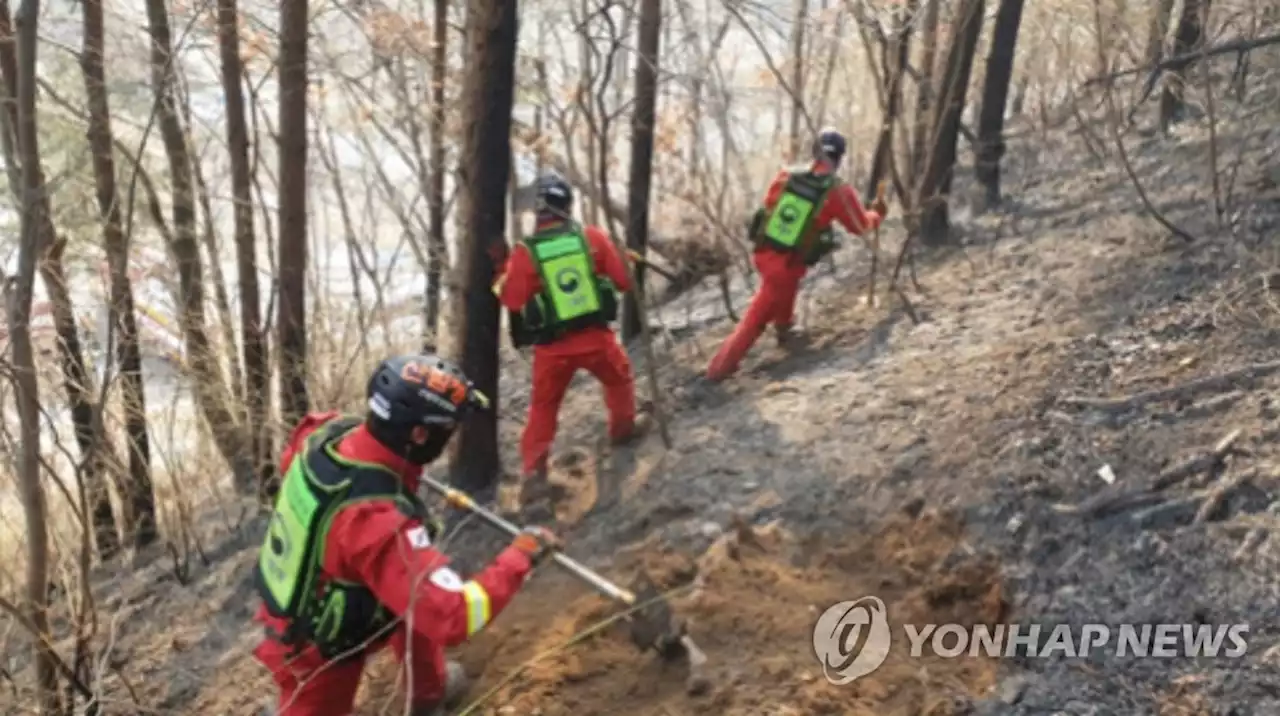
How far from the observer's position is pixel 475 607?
11.4 ft

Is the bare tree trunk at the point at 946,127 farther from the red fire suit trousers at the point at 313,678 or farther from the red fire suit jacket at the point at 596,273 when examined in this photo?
the red fire suit trousers at the point at 313,678

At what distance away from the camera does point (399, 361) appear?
12.6 ft

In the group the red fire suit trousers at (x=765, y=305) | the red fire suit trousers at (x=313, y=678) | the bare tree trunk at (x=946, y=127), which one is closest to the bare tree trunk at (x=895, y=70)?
the bare tree trunk at (x=946, y=127)

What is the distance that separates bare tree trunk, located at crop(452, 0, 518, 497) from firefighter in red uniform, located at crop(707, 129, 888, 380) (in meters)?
2.16

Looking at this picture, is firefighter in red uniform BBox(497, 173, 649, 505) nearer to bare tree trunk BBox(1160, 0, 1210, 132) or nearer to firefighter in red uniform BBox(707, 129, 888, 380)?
firefighter in red uniform BBox(707, 129, 888, 380)

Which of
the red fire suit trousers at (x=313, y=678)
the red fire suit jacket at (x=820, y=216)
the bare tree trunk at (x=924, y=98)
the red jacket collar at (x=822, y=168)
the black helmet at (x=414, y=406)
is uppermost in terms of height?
the bare tree trunk at (x=924, y=98)

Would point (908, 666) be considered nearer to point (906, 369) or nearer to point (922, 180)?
point (906, 369)

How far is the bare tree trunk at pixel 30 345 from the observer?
12.7ft

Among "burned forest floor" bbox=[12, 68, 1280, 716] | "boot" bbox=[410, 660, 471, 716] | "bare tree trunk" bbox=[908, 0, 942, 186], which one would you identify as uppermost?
"bare tree trunk" bbox=[908, 0, 942, 186]

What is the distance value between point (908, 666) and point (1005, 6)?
6.32m

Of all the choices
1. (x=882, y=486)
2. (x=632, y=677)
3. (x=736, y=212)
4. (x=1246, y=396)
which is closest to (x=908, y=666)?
(x=632, y=677)

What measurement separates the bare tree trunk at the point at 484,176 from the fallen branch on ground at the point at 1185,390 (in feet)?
9.75

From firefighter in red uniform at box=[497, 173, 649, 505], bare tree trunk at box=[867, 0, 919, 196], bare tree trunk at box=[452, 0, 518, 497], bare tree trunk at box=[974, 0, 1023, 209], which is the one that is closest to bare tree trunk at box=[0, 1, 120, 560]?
bare tree trunk at box=[452, 0, 518, 497]

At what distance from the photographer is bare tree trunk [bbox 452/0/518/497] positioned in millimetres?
5473
